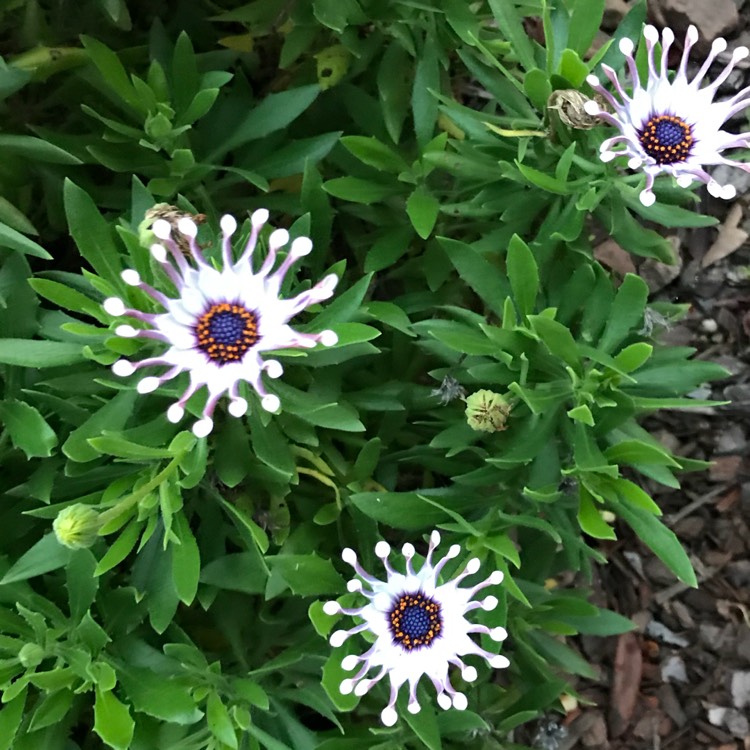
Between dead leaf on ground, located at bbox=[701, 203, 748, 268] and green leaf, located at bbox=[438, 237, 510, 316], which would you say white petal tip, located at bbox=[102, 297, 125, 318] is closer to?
green leaf, located at bbox=[438, 237, 510, 316]

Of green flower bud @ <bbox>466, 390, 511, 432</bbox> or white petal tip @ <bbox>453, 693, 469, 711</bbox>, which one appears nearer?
white petal tip @ <bbox>453, 693, 469, 711</bbox>

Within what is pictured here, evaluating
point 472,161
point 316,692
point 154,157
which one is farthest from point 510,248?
point 316,692

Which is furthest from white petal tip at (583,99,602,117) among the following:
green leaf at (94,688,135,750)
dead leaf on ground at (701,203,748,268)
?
dead leaf on ground at (701,203,748,268)

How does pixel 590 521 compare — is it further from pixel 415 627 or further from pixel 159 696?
pixel 159 696

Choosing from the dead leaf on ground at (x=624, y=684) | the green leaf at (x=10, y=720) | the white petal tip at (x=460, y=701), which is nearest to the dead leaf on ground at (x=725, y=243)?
the dead leaf on ground at (x=624, y=684)

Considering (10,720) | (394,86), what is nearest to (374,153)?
(394,86)

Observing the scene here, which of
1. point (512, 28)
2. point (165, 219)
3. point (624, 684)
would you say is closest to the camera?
point (165, 219)
